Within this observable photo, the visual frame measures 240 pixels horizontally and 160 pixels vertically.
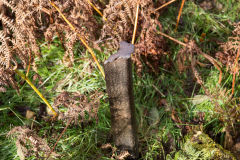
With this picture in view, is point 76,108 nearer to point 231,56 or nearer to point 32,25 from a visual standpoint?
point 32,25

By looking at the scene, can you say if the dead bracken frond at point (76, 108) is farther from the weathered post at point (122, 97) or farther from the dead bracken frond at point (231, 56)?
the dead bracken frond at point (231, 56)

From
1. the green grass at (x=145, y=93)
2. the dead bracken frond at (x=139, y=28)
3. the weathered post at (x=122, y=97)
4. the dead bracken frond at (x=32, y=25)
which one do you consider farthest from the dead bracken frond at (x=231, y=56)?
the dead bracken frond at (x=32, y=25)

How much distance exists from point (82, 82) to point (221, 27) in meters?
2.18

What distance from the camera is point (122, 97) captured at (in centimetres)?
179

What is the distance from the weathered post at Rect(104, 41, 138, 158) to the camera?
63.6 inches

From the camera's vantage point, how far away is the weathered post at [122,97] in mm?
1614

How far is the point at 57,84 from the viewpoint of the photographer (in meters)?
2.85

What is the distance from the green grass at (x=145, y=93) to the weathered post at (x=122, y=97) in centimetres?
28

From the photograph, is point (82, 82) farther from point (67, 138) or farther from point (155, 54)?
point (155, 54)

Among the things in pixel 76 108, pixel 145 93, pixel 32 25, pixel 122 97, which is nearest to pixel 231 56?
pixel 145 93

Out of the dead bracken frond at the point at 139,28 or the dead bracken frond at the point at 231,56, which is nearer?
the dead bracken frond at the point at 139,28

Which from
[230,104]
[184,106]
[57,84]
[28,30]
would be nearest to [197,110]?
[184,106]

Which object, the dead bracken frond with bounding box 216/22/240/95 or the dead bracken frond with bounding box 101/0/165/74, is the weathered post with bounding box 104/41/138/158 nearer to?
the dead bracken frond with bounding box 101/0/165/74

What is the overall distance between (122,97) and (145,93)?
3.67ft
